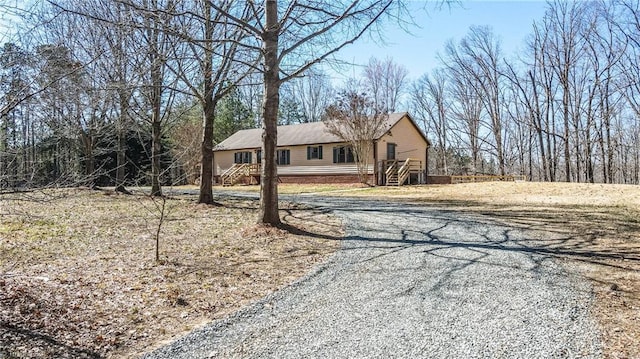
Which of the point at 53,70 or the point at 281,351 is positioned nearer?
the point at 281,351

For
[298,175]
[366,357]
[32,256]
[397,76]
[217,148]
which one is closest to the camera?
[366,357]

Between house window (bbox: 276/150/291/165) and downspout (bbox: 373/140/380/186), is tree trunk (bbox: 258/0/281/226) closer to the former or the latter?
downspout (bbox: 373/140/380/186)

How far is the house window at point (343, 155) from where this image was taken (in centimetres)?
2491

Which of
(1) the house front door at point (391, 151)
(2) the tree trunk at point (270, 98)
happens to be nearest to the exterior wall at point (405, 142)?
(1) the house front door at point (391, 151)

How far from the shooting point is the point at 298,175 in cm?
2725

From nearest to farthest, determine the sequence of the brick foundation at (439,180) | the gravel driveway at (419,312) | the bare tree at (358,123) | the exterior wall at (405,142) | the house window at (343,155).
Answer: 1. the gravel driveway at (419,312)
2. the bare tree at (358,123)
3. the exterior wall at (405,142)
4. the house window at (343,155)
5. the brick foundation at (439,180)

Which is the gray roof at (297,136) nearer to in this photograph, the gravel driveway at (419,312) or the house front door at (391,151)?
the house front door at (391,151)

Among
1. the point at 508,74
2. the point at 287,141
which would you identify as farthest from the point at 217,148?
the point at 508,74

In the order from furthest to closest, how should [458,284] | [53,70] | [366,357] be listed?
1. [458,284]
2. [53,70]
3. [366,357]

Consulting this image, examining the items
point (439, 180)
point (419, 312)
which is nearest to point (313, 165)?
point (439, 180)

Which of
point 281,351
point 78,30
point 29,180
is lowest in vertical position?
point 281,351

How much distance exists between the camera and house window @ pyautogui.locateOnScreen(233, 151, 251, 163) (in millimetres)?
30031

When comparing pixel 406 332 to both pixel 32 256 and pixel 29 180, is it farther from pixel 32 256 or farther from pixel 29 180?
pixel 32 256

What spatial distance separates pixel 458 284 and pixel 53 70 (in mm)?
5072
